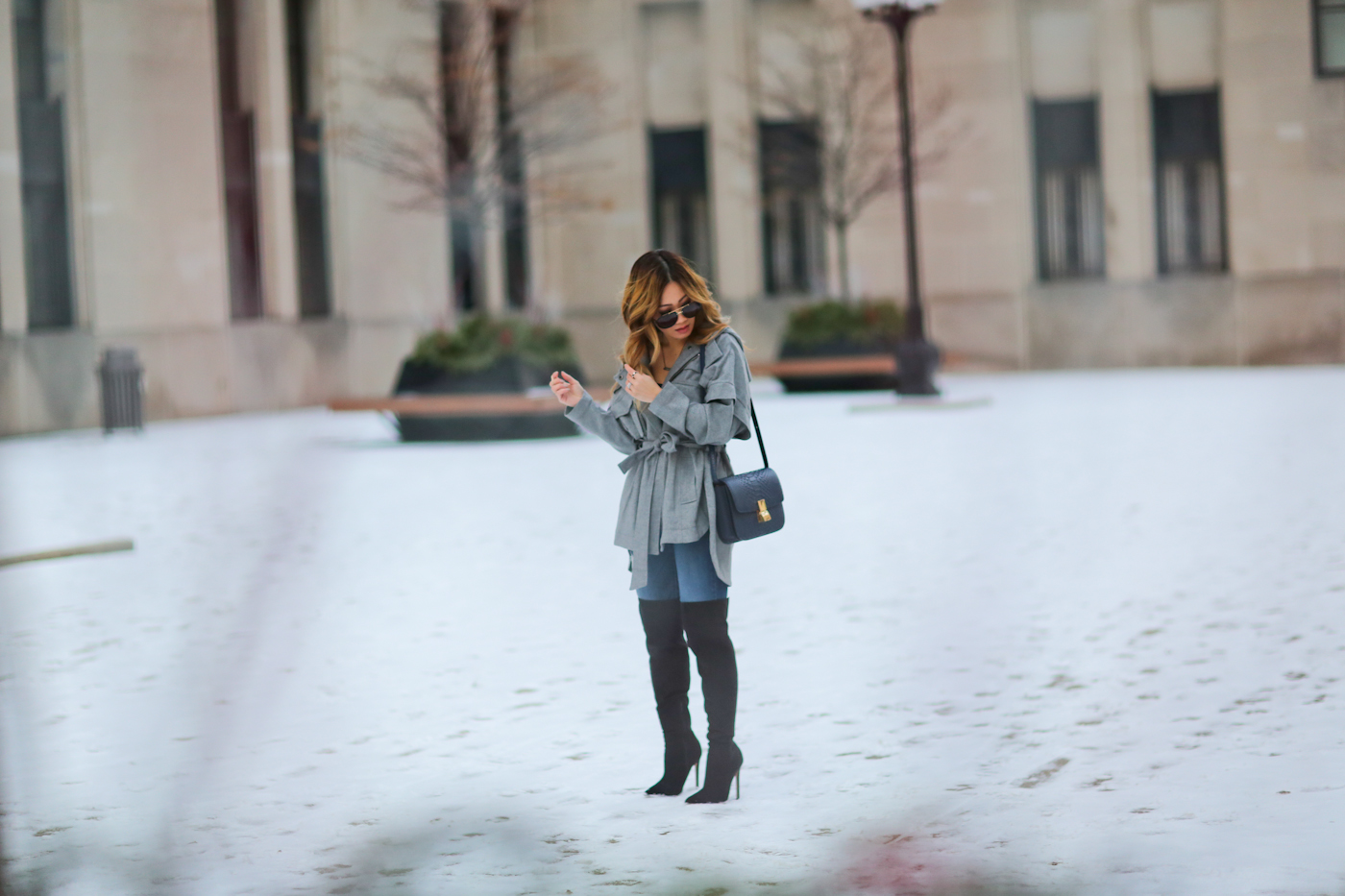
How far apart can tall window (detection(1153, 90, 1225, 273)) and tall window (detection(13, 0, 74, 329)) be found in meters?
17.2

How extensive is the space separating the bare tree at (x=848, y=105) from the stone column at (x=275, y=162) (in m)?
8.62

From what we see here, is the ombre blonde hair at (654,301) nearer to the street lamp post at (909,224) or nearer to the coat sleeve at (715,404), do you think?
the coat sleeve at (715,404)

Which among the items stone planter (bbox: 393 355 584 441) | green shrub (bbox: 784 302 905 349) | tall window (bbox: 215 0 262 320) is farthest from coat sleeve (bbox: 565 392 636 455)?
tall window (bbox: 215 0 262 320)

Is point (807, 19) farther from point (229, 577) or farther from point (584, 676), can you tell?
point (584, 676)

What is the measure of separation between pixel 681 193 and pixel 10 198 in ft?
43.7

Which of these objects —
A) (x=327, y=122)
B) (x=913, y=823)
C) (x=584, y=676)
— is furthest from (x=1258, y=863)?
(x=327, y=122)

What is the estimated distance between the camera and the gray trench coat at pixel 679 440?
525 centimetres

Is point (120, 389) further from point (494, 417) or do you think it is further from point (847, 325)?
point (847, 325)

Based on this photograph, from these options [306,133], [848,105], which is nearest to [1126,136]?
[848,105]

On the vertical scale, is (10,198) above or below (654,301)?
above

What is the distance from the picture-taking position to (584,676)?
296 inches

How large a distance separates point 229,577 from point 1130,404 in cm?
1425

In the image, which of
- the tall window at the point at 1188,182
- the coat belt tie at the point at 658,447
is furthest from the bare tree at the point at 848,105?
the coat belt tie at the point at 658,447

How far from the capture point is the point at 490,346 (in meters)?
19.8
